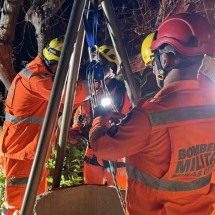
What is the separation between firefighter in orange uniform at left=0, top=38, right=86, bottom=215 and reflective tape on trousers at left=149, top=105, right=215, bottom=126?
2154 millimetres

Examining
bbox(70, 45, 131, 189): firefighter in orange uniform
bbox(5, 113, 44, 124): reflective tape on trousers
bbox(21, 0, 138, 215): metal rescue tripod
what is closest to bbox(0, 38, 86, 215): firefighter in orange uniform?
bbox(5, 113, 44, 124): reflective tape on trousers

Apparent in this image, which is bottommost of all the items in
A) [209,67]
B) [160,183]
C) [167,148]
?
[160,183]

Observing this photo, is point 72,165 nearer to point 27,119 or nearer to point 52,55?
point 27,119

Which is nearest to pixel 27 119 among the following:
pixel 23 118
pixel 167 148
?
pixel 23 118

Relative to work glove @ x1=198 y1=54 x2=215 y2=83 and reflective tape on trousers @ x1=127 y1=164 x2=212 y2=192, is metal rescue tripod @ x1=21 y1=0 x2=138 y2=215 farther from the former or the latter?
work glove @ x1=198 y1=54 x2=215 y2=83

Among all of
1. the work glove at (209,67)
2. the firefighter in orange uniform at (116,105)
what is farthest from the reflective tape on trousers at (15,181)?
the work glove at (209,67)

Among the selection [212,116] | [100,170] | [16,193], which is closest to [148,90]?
[100,170]

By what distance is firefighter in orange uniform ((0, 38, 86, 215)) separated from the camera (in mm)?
4039

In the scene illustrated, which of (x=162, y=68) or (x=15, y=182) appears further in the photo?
(x=15, y=182)

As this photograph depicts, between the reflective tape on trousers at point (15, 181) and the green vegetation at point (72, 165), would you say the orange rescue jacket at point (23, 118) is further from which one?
the green vegetation at point (72, 165)

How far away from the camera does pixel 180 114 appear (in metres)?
2.13

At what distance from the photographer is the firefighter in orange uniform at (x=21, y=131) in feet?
13.3

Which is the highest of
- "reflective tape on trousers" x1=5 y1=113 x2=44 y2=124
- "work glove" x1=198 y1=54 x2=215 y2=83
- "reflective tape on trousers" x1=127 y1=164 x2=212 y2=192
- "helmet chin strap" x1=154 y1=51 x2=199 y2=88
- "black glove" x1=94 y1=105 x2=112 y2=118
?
"work glove" x1=198 y1=54 x2=215 y2=83

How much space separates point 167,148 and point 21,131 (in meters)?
2.38
